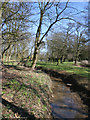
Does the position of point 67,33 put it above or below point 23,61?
above

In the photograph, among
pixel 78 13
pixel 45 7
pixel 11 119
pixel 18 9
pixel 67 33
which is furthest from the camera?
pixel 67 33

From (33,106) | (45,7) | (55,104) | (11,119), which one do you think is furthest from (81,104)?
(45,7)

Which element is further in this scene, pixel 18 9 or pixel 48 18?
pixel 48 18

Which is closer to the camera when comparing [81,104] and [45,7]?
[81,104]

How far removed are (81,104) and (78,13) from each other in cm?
651

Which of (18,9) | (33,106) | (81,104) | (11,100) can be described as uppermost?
(18,9)

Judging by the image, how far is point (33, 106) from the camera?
168 inches

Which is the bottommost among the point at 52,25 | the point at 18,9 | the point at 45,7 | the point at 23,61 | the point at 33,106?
the point at 33,106

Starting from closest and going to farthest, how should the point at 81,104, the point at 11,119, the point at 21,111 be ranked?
the point at 11,119, the point at 21,111, the point at 81,104

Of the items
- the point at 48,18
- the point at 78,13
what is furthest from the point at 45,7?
the point at 78,13

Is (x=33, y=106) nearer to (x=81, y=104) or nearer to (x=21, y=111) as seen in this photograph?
(x=21, y=111)

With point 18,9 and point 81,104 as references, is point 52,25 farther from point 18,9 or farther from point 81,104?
point 81,104

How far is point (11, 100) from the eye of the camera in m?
3.89

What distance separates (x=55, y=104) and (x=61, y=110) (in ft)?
2.19
